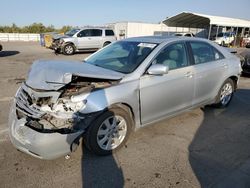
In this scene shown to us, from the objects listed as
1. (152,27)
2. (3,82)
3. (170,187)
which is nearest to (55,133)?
(170,187)

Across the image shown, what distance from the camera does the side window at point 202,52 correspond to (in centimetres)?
428

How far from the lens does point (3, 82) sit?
7445 millimetres

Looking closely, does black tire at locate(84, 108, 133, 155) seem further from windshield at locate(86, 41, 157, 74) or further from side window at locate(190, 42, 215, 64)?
side window at locate(190, 42, 215, 64)

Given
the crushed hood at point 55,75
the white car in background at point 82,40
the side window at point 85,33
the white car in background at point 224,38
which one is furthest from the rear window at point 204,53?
the white car in background at point 224,38

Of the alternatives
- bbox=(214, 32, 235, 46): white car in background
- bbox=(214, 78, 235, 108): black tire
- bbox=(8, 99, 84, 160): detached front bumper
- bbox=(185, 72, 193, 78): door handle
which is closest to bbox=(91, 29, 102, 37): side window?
bbox=(214, 78, 235, 108): black tire

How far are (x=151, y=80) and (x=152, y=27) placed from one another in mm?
32815

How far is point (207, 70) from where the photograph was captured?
4.39 meters

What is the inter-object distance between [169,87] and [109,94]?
1.15 m

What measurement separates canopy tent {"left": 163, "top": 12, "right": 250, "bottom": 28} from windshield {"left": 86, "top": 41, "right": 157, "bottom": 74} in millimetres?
22609

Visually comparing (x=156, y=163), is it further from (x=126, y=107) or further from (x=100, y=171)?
(x=126, y=107)

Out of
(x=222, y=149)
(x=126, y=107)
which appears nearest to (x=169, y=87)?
(x=126, y=107)

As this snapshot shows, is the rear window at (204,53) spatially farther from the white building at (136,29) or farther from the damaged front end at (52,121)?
the white building at (136,29)

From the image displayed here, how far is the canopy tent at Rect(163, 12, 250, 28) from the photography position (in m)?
25.0

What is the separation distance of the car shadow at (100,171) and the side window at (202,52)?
93.9 inches
